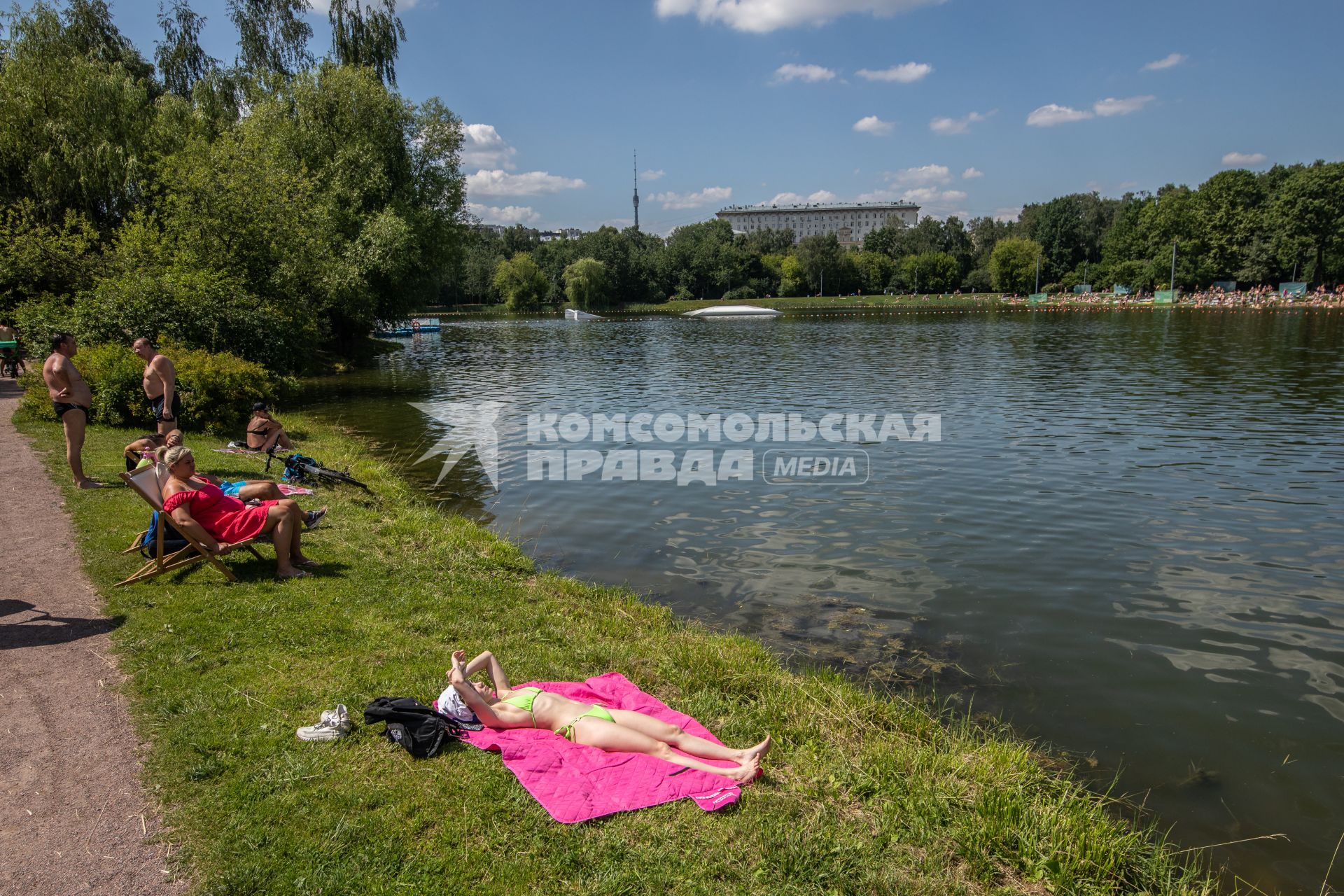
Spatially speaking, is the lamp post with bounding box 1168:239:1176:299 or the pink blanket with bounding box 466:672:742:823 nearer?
the pink blanket with bounding box 466:672:742:823

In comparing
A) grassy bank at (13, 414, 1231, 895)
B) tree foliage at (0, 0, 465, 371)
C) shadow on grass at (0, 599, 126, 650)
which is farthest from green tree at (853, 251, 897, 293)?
shadow on grass at (0, 599, 126, 650)

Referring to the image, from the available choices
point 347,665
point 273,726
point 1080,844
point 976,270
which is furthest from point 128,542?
point 976,270

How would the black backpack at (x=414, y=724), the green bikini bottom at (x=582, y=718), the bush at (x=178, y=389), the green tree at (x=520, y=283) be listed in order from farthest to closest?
the green tree at (x=520, y=283) < the bush at (x=178, y=389) < the green bikini bottom at (x=582, y=718) < the black backpack at (x=414, y=724)

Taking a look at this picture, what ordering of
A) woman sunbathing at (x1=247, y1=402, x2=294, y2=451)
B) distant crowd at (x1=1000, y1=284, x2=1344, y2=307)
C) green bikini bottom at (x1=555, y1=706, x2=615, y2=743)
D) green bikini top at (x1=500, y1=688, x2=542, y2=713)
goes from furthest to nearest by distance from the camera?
distant crowd at (x1=1000, y1=284, x2=1344, y2=307)
woman sunbathing at (x1=247, y1=402, x2=294, y2=451)
green bikini top at (x1=500, y1=688, x2=542, y2=713)
green bikini bottom at (x1=555, y1=706, x2=615, y2=743)

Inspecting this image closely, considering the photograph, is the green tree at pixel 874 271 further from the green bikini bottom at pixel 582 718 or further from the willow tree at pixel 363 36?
the green bikini bottom at pixel 582 718

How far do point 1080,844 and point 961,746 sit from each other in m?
1.30

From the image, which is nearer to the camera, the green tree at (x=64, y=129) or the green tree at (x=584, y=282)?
the green tree at (x=64, y=129)

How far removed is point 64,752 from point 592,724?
11.1ft

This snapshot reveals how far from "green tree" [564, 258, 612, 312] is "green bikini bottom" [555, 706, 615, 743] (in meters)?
116

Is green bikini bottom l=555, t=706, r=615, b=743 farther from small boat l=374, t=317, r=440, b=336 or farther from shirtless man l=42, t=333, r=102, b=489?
small boat l=374, t=317, r=440, b=336

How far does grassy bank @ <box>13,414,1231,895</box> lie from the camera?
4.16 m

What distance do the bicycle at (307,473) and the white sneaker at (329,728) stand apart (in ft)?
27.0

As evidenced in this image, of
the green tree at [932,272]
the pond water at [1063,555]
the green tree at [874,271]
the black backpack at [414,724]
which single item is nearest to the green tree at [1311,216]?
the green tree at [932,272]

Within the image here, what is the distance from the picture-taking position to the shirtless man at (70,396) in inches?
431
